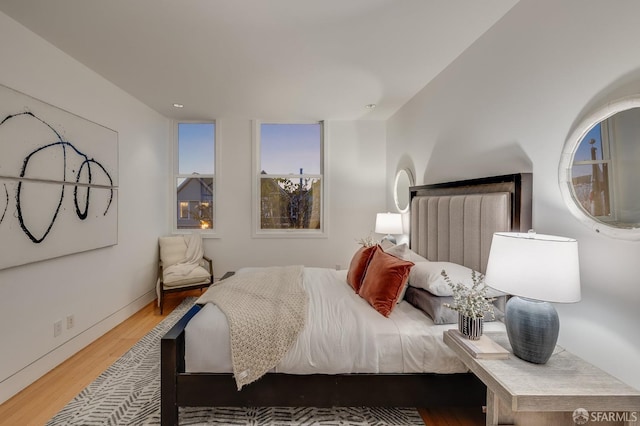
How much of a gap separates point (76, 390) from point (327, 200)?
3.26 m

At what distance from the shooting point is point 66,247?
7.52 feet

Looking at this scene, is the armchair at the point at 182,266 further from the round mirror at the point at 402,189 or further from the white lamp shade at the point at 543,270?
the white lamp shade at the point at 543,270

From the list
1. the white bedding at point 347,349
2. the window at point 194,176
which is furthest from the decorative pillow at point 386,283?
the window at point 194,176

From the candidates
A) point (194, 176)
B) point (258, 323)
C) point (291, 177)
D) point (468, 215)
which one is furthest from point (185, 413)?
point (194, 176)

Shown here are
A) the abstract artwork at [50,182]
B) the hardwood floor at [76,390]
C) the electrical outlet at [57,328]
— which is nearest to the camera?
the hardwood floor at [76,390]

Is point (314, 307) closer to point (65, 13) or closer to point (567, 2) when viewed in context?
point (567, 2)

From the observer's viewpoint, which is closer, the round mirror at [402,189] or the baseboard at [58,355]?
the baseboard at [58,355]

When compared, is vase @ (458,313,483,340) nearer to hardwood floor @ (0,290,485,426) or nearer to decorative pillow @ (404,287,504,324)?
decorative pillow @ (404,287,504,324)

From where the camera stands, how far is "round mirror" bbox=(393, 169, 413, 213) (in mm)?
3373

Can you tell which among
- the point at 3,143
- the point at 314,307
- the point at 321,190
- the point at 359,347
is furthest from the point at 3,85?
the point at 321,190

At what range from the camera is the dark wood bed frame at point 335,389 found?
5.25ft

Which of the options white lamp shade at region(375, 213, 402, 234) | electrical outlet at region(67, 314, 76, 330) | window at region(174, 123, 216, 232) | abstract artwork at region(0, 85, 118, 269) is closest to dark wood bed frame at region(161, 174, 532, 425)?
abstract artwork at region(0, 85, 118, 269)

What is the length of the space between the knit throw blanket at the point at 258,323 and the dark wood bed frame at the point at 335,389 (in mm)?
113

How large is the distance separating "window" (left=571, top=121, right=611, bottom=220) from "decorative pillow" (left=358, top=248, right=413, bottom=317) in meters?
1.01
